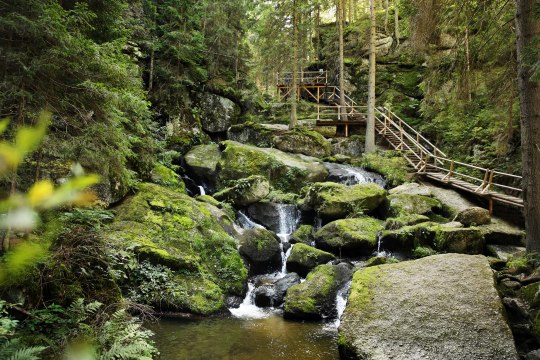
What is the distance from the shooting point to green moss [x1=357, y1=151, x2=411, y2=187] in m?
17.2

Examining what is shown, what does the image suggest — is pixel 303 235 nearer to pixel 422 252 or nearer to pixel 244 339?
pixel 422 252

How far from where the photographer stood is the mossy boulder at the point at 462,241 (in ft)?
32.9

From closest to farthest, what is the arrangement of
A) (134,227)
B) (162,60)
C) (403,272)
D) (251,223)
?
(403,272), (134,227), (251,223), (162,60)

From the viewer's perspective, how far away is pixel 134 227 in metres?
9.41

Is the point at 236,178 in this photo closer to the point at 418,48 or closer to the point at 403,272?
the point at 418,48

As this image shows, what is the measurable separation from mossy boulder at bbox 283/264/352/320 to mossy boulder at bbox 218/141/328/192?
7668 millimetres

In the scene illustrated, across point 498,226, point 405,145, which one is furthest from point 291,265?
point 405,145

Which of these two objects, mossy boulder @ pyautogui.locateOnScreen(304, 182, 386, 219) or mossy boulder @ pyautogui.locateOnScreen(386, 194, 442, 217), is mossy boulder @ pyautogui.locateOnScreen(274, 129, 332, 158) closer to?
mossy boulder @ pyautogui.locateOnScreen(304, 182, 386, 219)

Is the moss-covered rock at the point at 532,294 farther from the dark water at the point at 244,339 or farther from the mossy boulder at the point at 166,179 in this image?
the mossy boulder at the point at 166,179

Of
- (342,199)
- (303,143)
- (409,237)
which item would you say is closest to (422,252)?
(409,237)

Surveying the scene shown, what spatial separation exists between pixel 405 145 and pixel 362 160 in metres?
3.04

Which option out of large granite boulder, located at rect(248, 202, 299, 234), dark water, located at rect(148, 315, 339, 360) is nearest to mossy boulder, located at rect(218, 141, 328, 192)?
large granite boulder, located at rect(248, 202, 299, 234)

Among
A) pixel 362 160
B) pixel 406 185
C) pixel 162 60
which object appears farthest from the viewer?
pixel 162 60

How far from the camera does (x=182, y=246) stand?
9594 millimetres
